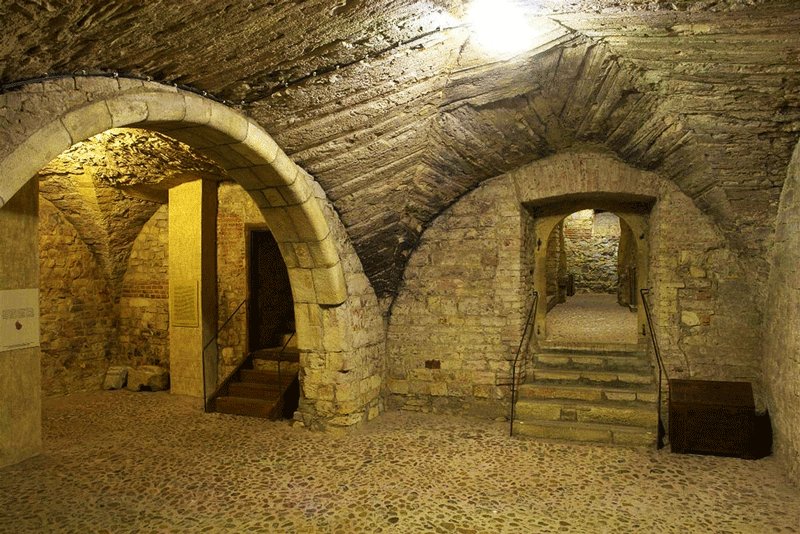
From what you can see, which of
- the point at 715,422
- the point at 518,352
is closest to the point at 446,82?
the point at 518,352

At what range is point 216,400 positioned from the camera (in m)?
6.58

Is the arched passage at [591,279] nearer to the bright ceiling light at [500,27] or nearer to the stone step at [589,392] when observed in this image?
the stone step at [589,392]

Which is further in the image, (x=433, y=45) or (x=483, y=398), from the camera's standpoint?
(x=483, y=398)

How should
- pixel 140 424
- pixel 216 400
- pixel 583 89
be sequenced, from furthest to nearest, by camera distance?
pixel 216 400 < pixel 140 424 < pixel 583 89

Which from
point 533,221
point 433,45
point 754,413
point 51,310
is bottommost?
point 754,413

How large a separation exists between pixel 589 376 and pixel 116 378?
21.0 ft

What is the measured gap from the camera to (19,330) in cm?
500

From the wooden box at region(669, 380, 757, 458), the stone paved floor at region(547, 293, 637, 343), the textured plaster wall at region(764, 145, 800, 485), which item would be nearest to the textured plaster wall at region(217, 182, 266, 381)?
Answer: the stone paved floor at region(547, 293, 637, 343)

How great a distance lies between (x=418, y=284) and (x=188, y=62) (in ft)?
11.9

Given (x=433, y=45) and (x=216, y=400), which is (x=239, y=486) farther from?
(x=433, y=45)

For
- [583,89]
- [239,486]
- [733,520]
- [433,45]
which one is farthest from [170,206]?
[733,520]

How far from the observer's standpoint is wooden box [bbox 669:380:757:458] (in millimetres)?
4887

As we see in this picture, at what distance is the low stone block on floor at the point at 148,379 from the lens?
7.78 metres

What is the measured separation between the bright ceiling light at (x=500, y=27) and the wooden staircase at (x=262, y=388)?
387 cm
